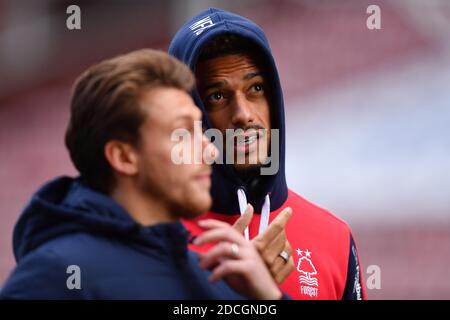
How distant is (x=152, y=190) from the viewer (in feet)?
5.12

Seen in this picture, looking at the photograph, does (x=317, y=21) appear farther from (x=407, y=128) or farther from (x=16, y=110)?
(x=16, y=110)

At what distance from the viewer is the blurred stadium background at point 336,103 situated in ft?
18.7

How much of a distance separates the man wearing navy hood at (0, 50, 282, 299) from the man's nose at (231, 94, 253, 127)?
1.74ft

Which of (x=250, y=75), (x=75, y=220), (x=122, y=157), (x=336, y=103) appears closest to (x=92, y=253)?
(x=75, y=220)

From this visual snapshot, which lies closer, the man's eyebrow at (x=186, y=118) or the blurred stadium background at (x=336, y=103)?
the man's eyebrow at (x=186, y=118)

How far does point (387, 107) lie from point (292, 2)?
3.74 ft

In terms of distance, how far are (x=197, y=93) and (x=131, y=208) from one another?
Result: 0.64 meters

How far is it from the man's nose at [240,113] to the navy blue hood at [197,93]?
70mm

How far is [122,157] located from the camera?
1559 mm

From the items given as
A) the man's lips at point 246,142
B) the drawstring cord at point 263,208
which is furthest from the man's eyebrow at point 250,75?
→ the drawstring cord at point 263,208

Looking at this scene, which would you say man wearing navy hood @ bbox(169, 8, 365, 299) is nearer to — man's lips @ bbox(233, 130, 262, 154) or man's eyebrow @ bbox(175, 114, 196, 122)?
man's lips @ bbox(233, 130, 262, 154)

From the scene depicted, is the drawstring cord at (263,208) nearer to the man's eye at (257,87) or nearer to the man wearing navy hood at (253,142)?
the man wearing navy hood at (253,142)

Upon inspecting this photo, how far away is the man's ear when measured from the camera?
5.08ft
